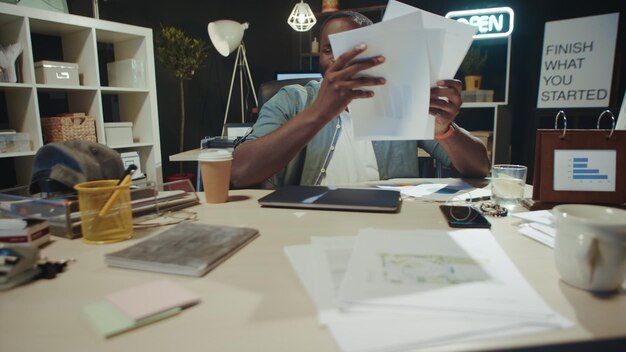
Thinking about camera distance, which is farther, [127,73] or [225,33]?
[225,33]

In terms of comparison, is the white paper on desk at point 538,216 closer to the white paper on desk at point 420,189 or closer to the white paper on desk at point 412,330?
the white paper on desk at point 420,189

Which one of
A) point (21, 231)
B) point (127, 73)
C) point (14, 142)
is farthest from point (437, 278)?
point (127, 73)

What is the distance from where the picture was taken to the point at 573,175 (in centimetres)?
90

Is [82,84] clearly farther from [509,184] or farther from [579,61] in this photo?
[579,61]

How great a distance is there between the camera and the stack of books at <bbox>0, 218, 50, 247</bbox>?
25.7 inches

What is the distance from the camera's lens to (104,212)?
2.31 ft

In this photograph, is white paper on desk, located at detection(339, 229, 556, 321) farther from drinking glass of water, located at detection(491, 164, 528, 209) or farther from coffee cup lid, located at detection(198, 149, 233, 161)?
coffee cup lid, located at detection(198, 149, 233, 161)

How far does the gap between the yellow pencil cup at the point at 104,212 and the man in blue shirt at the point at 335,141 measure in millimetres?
564

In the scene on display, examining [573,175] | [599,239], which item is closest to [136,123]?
[573,175]


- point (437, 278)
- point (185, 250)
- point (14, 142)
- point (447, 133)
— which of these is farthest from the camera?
point (14, 142)

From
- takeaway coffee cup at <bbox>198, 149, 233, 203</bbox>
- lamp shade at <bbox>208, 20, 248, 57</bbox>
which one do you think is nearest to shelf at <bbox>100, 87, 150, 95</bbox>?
lamp shade at <bbox>208, 20, 248, 57</bbox>

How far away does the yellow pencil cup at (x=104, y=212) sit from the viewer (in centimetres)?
70

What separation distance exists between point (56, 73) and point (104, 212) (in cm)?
205

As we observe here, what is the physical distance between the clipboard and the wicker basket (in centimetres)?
239
